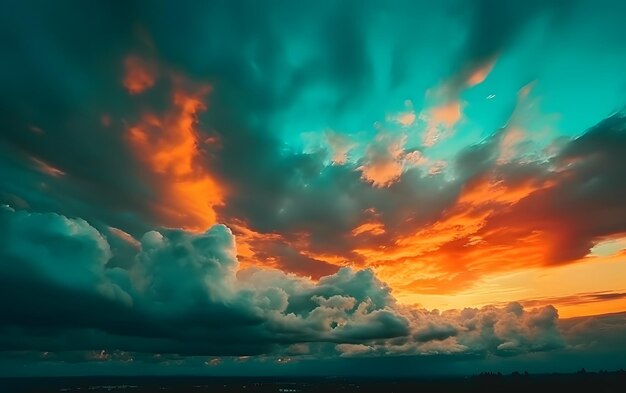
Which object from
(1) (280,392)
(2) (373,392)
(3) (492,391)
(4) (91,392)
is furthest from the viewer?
(4) (91,392)

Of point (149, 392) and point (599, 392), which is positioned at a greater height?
point (149, 392)

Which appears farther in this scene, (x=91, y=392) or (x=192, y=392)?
(x=91, y=392)

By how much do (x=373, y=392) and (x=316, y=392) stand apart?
101 feet

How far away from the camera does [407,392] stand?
5561 inches

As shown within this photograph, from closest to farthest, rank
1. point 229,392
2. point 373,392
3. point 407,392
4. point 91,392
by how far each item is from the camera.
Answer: point 407,392
point 373,392
point 229,392
point 91,392

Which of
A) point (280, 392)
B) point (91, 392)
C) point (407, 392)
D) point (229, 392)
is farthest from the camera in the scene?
point (91, 392)

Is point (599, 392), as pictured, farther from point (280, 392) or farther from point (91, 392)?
point (91, 392)

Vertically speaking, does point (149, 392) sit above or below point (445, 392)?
above

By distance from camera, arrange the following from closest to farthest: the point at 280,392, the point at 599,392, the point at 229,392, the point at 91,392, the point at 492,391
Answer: the point at 599,392 → the point at 492,391 → the point at 229,392 → the point at 280,392 → the point at 91,392

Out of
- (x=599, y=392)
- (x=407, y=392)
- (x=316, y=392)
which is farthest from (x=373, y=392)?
A: (x=599, y=392)

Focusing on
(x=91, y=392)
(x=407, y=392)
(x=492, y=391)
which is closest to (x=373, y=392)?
(x=407, y=392)

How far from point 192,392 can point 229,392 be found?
602 inches

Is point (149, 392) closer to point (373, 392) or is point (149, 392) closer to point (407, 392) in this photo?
point (373, 392)

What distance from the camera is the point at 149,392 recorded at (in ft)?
561
